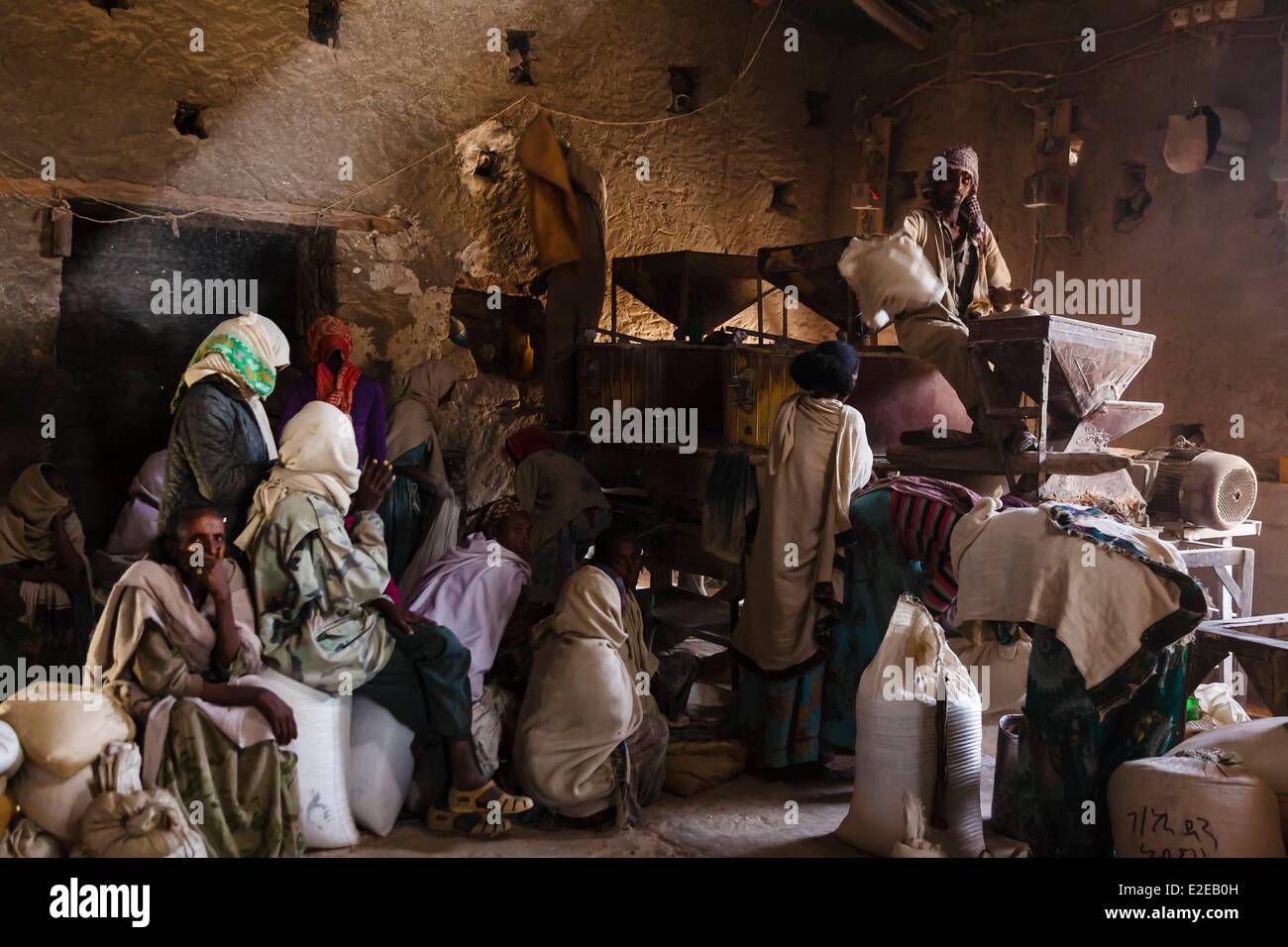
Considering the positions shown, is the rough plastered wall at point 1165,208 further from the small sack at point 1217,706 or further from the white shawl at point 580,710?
the white shawl at point 580,710

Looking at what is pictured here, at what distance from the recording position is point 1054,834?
3.50m

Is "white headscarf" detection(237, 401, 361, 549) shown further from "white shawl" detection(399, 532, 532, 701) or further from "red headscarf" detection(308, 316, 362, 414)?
"red headscarf" detection(308, 316, 362, 414)

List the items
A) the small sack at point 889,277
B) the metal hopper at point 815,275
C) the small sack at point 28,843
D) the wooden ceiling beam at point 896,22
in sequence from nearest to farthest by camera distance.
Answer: the small sack at point 28,843, the small sack at point 889,277, the metal hopper at point 815,275, the wooden ceiling beam at point 896,22

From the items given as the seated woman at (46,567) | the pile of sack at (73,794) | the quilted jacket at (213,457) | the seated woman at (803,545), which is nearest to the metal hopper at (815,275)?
the seated woman at (803,545)

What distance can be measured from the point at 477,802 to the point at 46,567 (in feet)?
9.92

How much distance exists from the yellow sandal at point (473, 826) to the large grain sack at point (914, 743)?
1251 mm

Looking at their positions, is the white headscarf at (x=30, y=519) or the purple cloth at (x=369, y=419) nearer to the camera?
the white headscarf at (x=30, y=519)

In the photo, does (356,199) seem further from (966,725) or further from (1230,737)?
(1230,737)

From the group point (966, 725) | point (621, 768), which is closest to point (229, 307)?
point (621, 768)

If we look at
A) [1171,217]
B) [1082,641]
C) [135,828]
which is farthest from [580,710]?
[1171,217]

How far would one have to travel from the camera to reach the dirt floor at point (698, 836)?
12.1 feet

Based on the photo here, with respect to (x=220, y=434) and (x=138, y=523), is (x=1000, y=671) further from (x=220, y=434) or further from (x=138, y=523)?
(x=138, y=523)

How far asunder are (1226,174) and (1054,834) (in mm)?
5012
